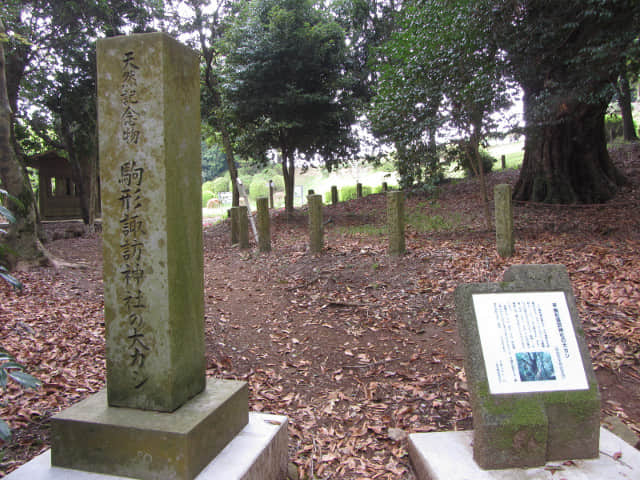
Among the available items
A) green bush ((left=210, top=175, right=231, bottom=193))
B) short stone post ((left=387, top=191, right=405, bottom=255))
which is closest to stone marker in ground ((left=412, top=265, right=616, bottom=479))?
short stone post ((left=387, top=191, right=405, bottom=255))

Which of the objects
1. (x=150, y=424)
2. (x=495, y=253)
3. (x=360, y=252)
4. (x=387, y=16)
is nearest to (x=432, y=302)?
(x=495, y=253)

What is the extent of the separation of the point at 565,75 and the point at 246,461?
870cm

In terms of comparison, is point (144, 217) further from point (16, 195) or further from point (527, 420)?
point (16, 195)

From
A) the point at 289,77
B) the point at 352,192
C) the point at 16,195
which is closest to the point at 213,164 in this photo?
the point at 352,192

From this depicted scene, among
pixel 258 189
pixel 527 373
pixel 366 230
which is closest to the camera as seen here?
pixel 527 373

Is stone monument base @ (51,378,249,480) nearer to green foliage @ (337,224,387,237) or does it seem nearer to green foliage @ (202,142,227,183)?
green foliage @ (337,224,387,237)

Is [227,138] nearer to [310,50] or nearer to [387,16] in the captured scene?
[310,50]

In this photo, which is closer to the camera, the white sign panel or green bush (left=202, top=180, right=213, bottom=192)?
the white sign panel

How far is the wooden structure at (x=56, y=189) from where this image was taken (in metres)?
20.6

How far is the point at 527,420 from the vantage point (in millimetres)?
2412

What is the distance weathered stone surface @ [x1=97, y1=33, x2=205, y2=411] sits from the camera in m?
2.29

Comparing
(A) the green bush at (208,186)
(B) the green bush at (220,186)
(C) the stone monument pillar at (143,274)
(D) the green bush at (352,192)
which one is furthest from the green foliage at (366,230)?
(A) the green bush at (208,186)

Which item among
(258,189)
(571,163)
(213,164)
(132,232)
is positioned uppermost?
(213,164)

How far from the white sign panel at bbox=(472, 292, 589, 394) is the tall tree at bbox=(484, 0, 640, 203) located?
529 cm
